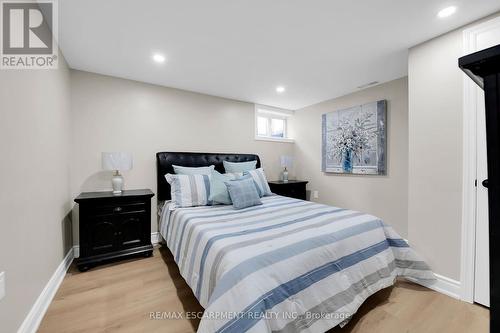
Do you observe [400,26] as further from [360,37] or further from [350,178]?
[350,178]

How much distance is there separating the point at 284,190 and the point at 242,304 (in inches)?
118

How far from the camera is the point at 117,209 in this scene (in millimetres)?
2479

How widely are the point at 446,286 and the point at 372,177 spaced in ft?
5.48

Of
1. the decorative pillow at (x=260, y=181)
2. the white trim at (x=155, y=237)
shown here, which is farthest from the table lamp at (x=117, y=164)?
the decorative pillow at (x=260, y=181)

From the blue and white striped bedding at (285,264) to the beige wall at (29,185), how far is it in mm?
1002

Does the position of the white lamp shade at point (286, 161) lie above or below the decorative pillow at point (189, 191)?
above

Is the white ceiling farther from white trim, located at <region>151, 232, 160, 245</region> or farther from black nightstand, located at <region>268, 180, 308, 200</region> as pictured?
white trim, located at <region>151, 232, 160, 245</region>

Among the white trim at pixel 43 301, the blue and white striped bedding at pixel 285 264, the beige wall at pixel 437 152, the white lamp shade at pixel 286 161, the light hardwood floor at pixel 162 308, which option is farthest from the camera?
the white lamp shade at pixel 286 161

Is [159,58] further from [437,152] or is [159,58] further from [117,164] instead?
[437,152]

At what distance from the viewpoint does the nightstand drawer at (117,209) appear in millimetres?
2361

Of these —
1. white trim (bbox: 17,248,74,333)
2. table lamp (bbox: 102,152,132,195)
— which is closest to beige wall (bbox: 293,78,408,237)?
table lamp (bbox: 102,152,132,195)

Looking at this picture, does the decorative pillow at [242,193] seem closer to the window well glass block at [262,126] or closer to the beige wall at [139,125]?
the beige wall at [139,125]

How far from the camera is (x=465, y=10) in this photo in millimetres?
1663

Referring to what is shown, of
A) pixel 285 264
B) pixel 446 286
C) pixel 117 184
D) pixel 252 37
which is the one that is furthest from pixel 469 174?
pixel 117 184
